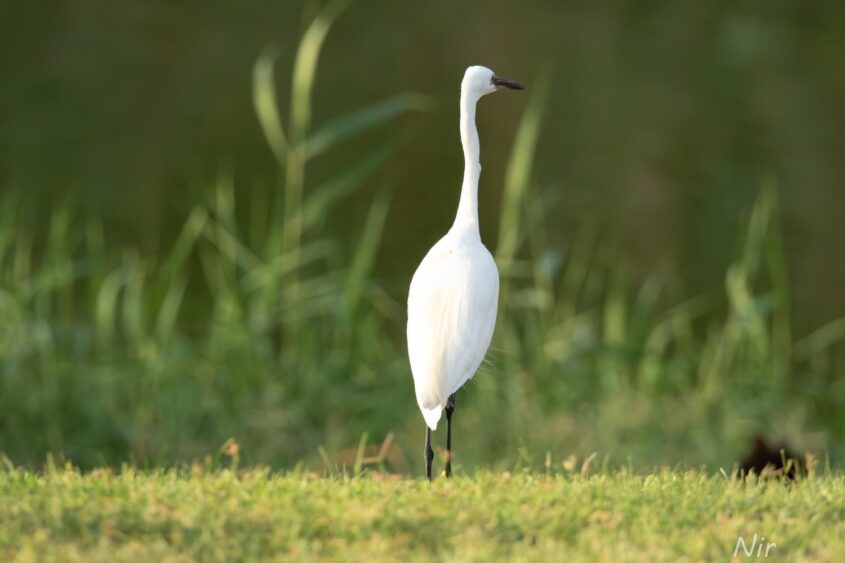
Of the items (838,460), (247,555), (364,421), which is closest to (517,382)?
(364,421)

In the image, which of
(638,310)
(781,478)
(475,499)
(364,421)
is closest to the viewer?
(475,499)

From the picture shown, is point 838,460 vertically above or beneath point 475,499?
beneath

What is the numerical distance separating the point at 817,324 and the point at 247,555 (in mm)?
4534

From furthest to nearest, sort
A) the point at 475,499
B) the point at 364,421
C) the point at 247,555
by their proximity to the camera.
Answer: the point at 364,421 < the point at 475,499 < the point at 247,555

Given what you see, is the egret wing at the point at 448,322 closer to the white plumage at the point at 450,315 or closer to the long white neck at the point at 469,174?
the white plumage at the point at 450,315

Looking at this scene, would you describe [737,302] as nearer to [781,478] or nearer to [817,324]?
[817,324]

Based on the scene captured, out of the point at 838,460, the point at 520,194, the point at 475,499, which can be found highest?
the point at 520,194

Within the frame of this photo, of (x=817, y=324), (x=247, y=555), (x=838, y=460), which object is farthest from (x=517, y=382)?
(x=247, y=555)

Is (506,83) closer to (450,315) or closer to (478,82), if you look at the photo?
(478,82)

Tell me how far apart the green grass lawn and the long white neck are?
0.79 meters

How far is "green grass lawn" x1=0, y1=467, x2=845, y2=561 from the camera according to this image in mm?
3775

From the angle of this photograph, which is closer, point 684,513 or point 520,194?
point 684,513

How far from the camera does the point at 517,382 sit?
6.38 metres

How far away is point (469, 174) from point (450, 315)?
Result: 513 mm
